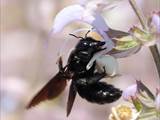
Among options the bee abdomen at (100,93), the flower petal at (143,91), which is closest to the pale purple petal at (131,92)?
the flower petal at (143,91)

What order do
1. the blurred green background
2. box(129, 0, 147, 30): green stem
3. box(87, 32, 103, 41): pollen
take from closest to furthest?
box(129, 0, 147, 30): green stem, box(87, 32, 103, 41): pollen, the blurred green background

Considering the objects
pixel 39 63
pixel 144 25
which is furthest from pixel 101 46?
pixel 39 63

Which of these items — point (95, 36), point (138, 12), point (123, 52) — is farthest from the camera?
point (95, 36)

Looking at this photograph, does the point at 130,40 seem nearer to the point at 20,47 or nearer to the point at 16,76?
the point at 16,76

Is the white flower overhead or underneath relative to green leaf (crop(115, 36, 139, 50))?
overhead

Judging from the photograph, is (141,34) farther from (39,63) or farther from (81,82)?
(39,63)

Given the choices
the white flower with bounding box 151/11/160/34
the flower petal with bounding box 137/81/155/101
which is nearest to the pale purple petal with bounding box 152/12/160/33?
the white flower with bounding box 151/11/160/34

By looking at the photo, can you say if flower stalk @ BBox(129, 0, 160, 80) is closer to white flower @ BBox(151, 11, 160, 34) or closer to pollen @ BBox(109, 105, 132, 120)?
white flower @ BBox(151, 11, 160, 34)

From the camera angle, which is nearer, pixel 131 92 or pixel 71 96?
pixel 131 92

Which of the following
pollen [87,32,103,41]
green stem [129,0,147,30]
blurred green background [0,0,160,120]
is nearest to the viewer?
green stem [129,0,147,30]
